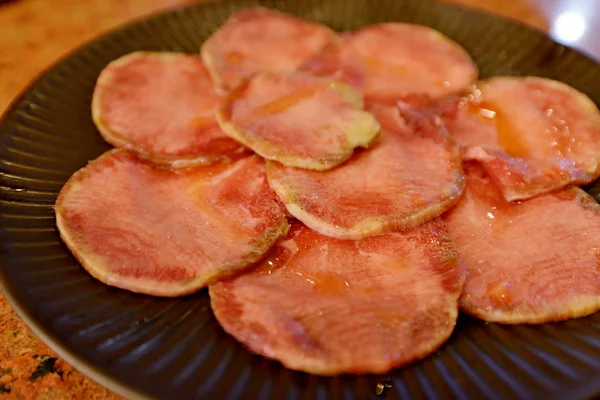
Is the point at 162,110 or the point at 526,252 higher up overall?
the point at 526,252

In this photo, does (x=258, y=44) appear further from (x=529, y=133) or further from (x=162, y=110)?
(x=529, y=133)

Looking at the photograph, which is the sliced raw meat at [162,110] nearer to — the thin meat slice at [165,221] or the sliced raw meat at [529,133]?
the thin meat slice at [165,221]

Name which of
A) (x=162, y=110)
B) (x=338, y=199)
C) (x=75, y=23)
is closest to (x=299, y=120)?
(x=338, y=199)

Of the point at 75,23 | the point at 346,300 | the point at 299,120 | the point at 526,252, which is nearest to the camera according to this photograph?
the point at 346,300

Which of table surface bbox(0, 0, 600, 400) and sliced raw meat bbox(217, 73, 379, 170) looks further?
table surface bbox(0, 0, 600, 400)

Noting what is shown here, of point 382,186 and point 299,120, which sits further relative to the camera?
point 299,120

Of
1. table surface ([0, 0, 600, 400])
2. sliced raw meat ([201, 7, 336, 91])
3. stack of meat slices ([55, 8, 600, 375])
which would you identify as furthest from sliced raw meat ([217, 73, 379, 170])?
table surface ([0, 0, 600, 400])

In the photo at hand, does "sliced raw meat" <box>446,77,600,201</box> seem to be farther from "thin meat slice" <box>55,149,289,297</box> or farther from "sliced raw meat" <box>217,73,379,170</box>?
"thin meat slice" <box>55,149,289,297</box>
